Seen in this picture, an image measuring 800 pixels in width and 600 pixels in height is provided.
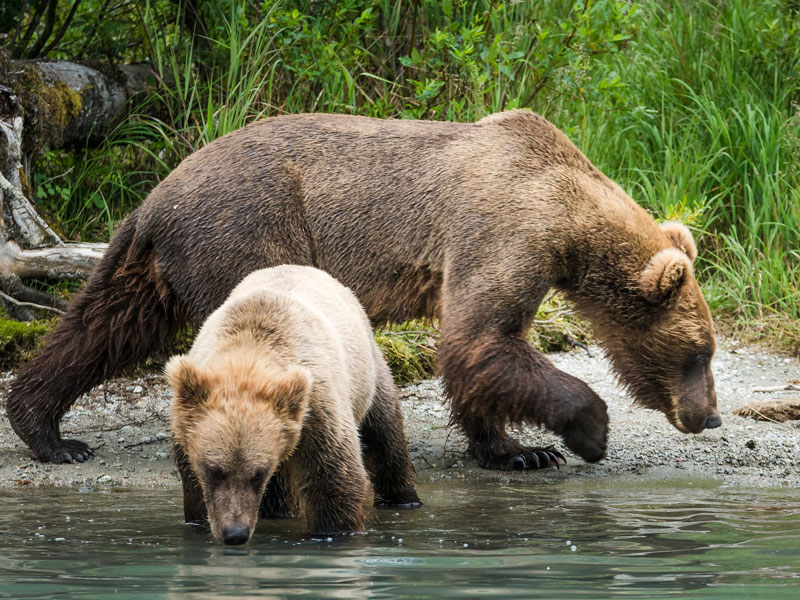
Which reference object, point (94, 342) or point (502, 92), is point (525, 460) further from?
point (502, 92)

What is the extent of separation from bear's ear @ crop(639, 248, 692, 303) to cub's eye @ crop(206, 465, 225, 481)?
9.87ft

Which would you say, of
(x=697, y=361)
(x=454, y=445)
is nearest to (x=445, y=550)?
(x=697, y=361)

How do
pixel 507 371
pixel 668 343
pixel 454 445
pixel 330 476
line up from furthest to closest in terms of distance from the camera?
pixel 454 445 → pixel 668 343 → pixel 507 371 → pixel 330 476

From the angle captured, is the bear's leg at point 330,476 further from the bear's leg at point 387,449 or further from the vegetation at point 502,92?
the vegetation at point 502,92

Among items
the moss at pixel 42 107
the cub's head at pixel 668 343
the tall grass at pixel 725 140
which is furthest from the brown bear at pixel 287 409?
the tall grass at pixel 725 140

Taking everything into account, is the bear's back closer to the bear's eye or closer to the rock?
the bear's eye

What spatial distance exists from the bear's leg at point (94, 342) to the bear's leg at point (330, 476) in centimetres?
220

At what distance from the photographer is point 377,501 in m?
6.10

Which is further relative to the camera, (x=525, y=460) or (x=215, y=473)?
(x=525, y=460)

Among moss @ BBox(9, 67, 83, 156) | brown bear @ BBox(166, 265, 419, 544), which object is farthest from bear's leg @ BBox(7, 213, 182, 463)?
moss @ BBox(9, 67, 83, 156)

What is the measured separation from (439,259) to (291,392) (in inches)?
96.9

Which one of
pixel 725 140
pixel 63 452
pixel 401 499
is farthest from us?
pixel 725 140

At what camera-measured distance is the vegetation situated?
942 centimetres

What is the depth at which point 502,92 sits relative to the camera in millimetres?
9711
